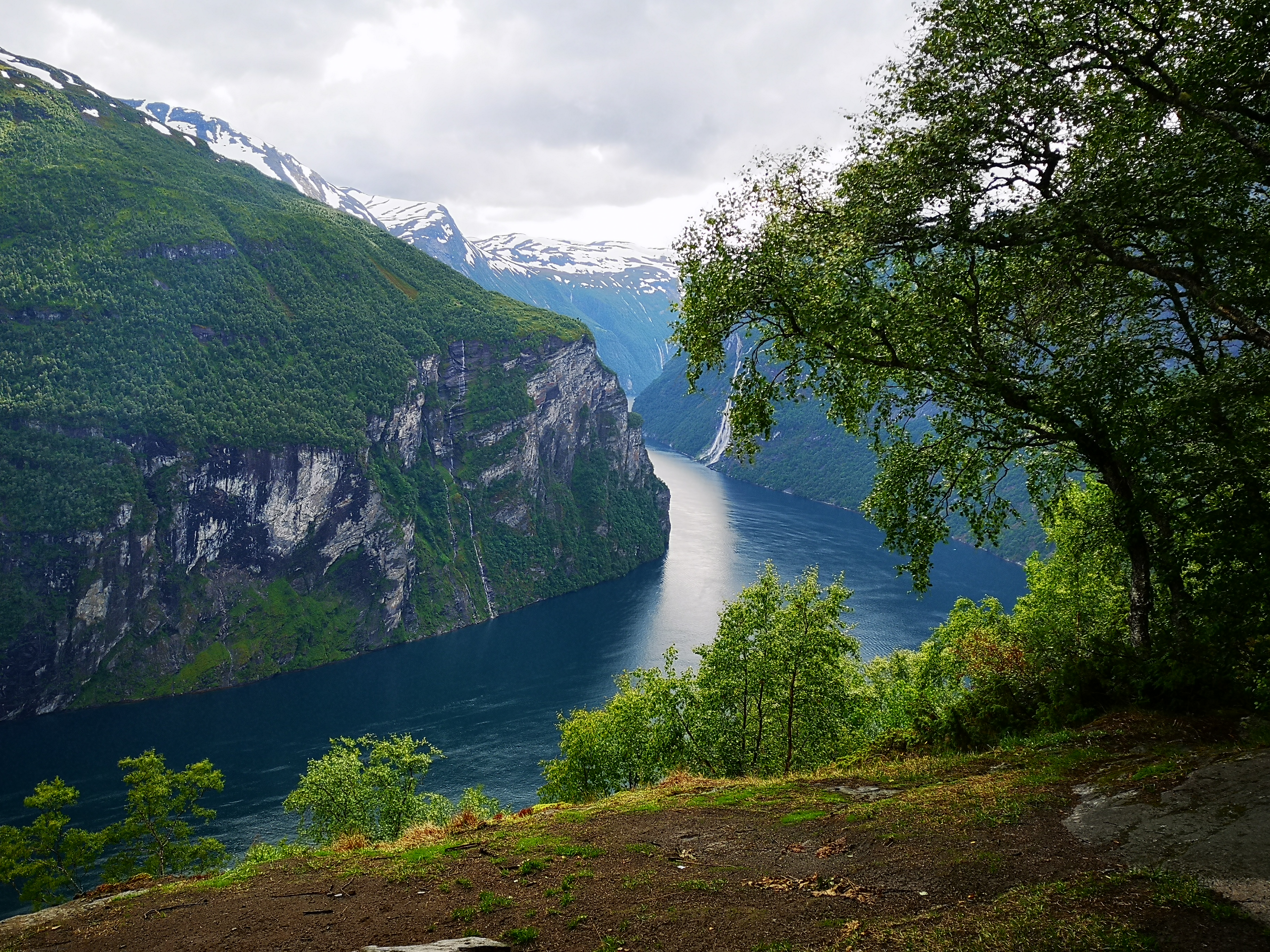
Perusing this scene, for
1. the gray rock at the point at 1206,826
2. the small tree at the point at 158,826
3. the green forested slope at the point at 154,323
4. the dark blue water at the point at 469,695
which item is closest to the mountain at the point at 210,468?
the green forested slope at the point at 154,323

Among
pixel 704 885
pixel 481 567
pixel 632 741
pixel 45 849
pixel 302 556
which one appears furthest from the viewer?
pixel 481 567

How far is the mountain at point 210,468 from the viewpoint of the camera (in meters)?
131

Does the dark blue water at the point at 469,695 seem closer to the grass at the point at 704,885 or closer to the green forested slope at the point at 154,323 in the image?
the grass at the point at 704,885

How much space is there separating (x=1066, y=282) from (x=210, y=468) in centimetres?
16400

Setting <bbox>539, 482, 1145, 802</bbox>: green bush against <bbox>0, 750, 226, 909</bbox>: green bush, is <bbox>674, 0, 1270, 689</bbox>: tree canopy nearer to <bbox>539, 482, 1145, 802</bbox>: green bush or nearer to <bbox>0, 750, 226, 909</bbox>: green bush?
<bbox>539, 482, 1145, 802</bbox>: green bush

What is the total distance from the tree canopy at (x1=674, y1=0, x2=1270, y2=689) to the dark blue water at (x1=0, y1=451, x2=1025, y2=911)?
45.0 m

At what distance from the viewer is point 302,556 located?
156 metres

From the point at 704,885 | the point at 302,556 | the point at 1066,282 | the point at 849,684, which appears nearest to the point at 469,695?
the point at 302,556

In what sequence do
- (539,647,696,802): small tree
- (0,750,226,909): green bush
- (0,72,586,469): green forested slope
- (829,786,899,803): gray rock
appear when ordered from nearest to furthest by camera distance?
(829,786,899,803): gray rock < (539,647,696,802): small tree < (0,750,226,909): green bush < (0,72,586,469): green forested slope

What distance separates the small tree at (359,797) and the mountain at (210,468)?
10206 centimetres

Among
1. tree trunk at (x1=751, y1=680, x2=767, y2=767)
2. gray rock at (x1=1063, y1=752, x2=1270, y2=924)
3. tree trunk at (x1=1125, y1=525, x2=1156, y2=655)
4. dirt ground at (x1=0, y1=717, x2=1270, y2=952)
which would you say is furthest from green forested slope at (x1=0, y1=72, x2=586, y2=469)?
gray rock at (x1=1063, y1=752, x2=1270, y2=924)

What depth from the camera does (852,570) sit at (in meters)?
139

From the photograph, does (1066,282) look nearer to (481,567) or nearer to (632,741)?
(632,741)

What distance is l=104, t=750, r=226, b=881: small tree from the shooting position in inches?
1780
